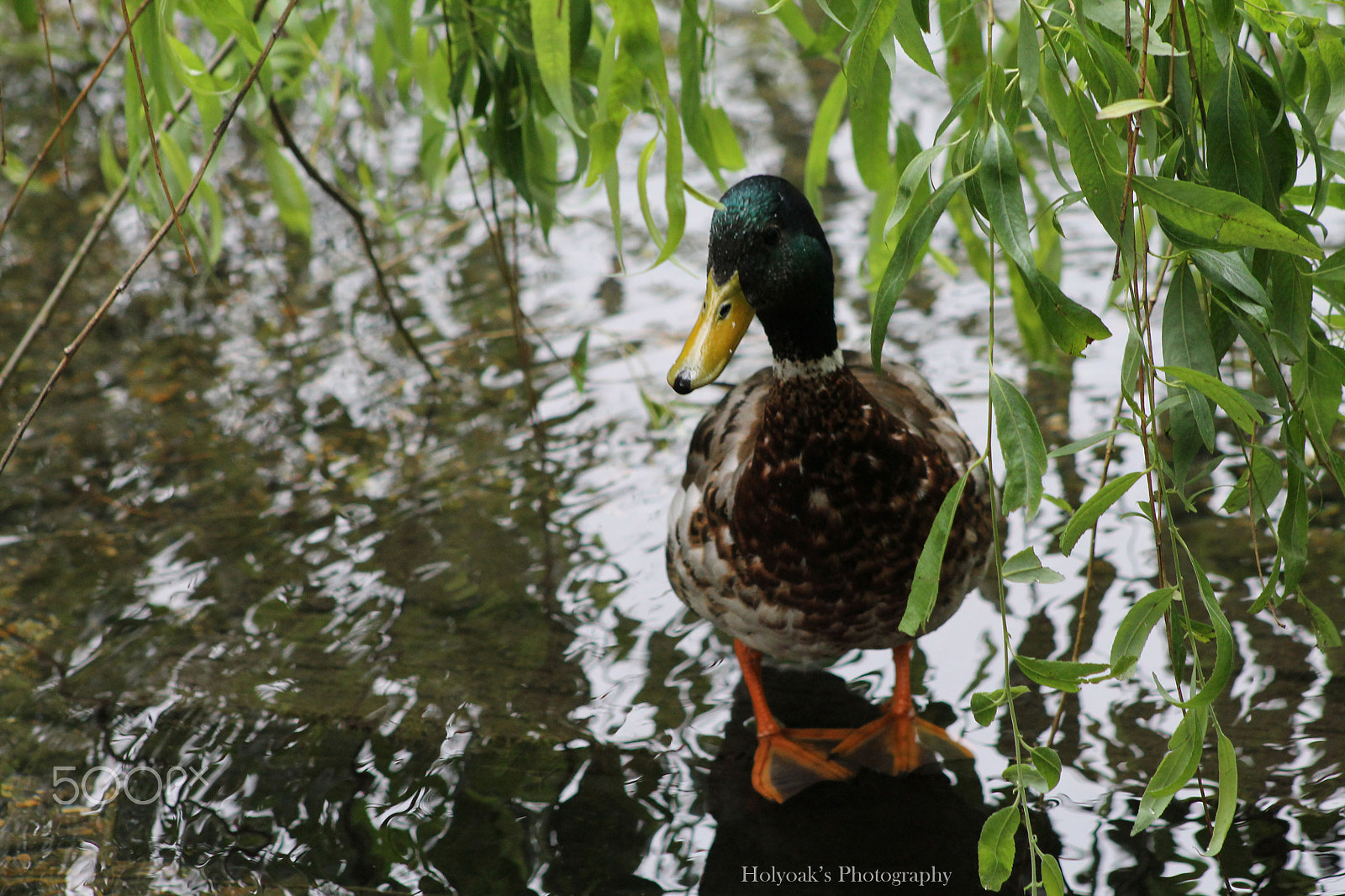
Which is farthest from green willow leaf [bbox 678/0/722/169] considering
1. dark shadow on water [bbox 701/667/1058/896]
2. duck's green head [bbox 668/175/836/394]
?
dark shadow on water [bbox 701/667/1058/896]

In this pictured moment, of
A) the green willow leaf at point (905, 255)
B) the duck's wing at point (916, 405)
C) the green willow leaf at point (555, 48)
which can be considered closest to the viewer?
the green willow leaf at point (905, 255)

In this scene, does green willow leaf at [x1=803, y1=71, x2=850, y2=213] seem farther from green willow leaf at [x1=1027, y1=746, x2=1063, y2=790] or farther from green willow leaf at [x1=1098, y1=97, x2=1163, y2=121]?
green willow leaf at [x1=1027, y1=746, x2=1063, y2=790]

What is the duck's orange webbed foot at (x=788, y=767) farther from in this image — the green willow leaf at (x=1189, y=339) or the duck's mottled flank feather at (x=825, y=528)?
the green willow leaf at (x=1189, y=339)

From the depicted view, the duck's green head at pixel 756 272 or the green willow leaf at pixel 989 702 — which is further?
the duck's green head at pixel 756 272

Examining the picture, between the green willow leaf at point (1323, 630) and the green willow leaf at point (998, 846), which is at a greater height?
the green willow leaf at point (1323, 630)

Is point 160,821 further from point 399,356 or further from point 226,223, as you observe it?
point 226,223

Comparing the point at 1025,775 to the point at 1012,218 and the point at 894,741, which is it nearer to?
the point at 1012,218

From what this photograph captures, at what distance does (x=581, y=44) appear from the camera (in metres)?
1.87

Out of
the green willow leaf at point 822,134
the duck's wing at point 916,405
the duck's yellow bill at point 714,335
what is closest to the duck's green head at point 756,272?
the duck's yellow bill at point 714,335

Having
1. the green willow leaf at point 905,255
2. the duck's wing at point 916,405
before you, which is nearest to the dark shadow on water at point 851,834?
the duck's wing at point 916,405

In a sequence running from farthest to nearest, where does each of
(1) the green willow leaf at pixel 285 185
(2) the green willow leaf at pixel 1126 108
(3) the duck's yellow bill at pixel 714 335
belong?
(1) the green willow leaf at pixel 285 185
(3) the duck's yellow bill at pixel 714 335
(2) the green willow leaf at pixel 1126 108

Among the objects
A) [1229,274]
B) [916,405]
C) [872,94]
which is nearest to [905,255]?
[1229,274]

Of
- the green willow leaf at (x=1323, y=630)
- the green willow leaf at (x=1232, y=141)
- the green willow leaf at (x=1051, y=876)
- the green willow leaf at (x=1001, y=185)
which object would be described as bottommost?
the green willow leaf at (x=1051, y=876)

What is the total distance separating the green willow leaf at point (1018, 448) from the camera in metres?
1.15
